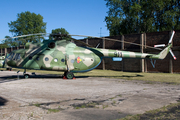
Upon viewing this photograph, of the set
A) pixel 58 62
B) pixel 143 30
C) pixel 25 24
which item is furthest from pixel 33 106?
pixel 25 24

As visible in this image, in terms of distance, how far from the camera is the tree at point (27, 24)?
68350 mm

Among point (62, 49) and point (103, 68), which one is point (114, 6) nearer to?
point (103, 68)

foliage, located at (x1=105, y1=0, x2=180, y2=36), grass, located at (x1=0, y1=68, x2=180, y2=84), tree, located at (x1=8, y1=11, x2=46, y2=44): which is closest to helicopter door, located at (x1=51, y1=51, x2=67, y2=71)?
grass, located at (x1=0, y1=68, x2=180, y2=84)

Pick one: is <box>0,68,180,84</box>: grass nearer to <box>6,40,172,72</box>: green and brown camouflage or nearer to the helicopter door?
<box>6,40,172,72</box>: green and brown camouflage

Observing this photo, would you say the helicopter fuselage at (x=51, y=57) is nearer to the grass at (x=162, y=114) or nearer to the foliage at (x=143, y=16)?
the grass at (x=162, y=114)

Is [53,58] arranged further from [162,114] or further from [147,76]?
[162,114]

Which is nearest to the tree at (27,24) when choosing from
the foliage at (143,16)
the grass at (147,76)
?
the foliage at (143,16)

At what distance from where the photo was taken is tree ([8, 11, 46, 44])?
224ft

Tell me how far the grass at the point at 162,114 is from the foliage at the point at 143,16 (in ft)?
117

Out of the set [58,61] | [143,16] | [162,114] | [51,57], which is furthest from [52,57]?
[143,16]

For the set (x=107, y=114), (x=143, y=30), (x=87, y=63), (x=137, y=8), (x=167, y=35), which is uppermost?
(x=137, y=8)

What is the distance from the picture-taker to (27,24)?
69750mm

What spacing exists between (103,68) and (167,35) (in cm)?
1126

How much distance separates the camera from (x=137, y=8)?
38094 mm
